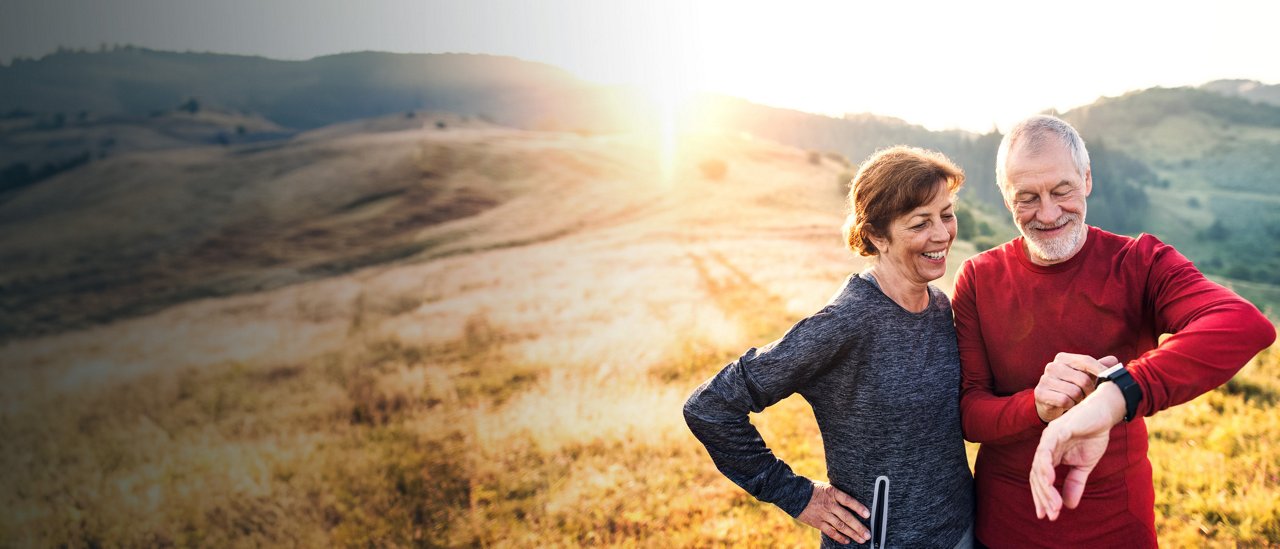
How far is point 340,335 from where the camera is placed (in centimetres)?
1902

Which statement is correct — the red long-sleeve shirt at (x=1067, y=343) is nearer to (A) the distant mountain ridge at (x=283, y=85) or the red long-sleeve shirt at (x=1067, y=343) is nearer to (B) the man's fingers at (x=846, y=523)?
(B) the man's fingers at (x=846, y=523)

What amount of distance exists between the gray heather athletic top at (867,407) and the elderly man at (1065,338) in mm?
162

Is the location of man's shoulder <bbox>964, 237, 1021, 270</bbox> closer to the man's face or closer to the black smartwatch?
the man's face

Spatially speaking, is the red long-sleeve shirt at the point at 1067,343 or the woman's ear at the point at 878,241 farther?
the woman's ear at the point at 878,241

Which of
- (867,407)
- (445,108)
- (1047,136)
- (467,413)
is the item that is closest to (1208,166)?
(445,108)

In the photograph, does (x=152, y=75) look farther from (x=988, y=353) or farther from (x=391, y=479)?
(x=988, y=353)

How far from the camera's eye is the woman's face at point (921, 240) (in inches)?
89.7

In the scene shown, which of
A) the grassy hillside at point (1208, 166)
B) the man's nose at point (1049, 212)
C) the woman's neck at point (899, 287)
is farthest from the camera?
the grassy hillside at point (1208, 166)

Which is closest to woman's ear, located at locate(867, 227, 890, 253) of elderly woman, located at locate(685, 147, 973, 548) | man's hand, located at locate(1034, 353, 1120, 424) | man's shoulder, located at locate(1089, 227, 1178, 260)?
elderly woman, located at locate(685, 147, 973, 548)

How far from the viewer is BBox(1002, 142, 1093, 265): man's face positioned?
87.3 inches

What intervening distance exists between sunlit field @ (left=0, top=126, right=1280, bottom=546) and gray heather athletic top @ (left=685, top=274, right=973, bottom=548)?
11.5ft

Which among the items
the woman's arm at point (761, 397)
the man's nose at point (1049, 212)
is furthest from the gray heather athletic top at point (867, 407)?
the man's nose at point (1049, 212)

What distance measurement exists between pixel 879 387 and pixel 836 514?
2.09ft

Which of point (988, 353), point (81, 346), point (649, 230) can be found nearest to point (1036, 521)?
point (988, 353)
